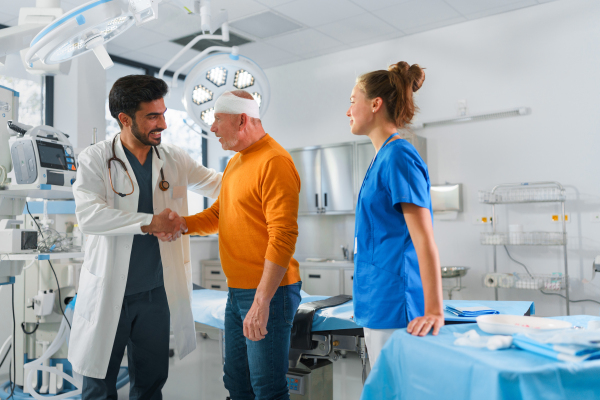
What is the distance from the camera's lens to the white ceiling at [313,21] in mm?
4094

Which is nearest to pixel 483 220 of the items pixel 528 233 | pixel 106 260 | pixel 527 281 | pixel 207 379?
pixel 528 233

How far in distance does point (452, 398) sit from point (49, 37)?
1.65 m

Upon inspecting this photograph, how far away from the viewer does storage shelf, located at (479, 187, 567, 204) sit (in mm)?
3863

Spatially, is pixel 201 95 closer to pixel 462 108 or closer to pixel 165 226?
pixel 165 226

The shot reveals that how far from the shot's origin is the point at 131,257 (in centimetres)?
190

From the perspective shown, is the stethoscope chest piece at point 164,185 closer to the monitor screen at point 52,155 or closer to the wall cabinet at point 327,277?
the monitor screen at point 52,155

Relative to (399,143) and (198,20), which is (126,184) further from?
(198,20)

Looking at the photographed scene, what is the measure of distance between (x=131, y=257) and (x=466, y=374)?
135cm

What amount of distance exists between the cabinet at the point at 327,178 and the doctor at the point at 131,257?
2.91 meters

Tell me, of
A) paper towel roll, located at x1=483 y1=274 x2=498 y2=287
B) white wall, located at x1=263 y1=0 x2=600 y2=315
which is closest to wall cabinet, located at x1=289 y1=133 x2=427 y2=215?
white wall, located at x1=263 y1=0 x2=600 y2=315

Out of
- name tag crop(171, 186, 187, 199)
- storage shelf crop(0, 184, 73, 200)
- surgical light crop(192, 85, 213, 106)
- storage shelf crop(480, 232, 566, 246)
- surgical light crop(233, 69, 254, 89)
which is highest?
surgical light crop(233, 69, 254, 89)

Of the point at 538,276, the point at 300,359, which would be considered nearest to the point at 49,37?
the point at 300,359

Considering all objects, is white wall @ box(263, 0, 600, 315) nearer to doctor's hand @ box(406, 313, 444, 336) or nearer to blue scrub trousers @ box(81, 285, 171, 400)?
blue scrub trousers @ box(81, 285, 171, 400)

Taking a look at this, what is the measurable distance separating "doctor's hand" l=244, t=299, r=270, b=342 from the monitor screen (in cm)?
163
